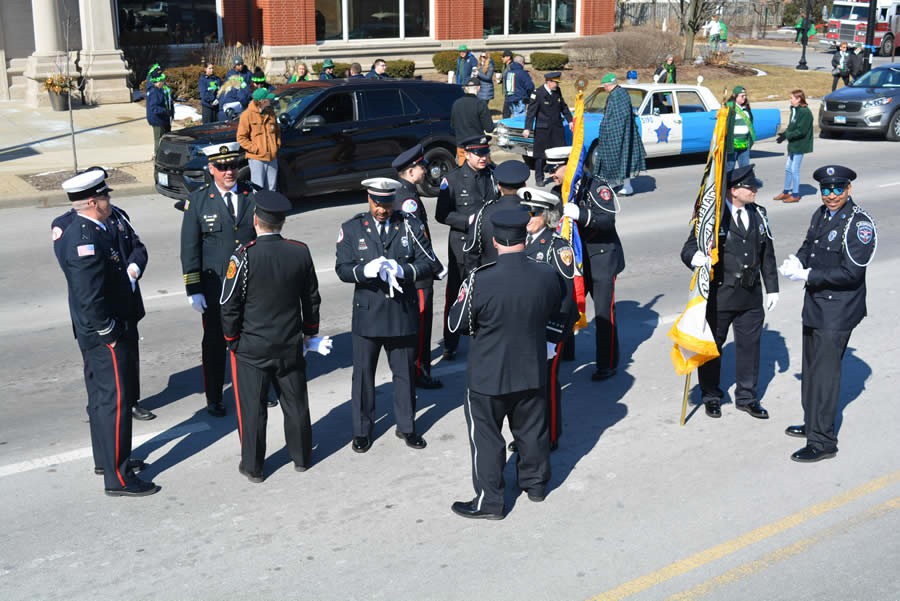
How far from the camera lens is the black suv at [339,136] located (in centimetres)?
1542

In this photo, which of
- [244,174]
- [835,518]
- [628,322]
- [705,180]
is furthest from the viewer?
[244,174]

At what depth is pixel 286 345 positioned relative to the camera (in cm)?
657

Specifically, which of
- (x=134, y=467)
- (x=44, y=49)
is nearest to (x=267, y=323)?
(x=134, y=467)

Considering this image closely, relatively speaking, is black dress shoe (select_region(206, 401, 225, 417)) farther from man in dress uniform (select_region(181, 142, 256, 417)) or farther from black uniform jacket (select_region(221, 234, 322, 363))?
black uniform jacket (select_region(221, 234, 322, 363))

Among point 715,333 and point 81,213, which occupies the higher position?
point 81,213

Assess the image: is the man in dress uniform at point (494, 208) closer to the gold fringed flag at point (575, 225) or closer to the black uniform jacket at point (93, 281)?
the gold fringed flag at point (575, 225)

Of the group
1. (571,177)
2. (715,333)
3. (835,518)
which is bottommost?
(835,518)

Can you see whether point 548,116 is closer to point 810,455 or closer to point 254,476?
point 810,455

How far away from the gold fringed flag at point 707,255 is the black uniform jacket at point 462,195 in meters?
2.18

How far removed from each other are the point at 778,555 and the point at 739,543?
23 centimetres

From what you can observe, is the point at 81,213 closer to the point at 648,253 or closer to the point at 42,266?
the point at 42,266

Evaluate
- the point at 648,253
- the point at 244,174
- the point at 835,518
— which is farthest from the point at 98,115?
the point at 835,518

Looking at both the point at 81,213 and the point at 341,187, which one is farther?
the point at 341,187

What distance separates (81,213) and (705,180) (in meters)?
4.31
